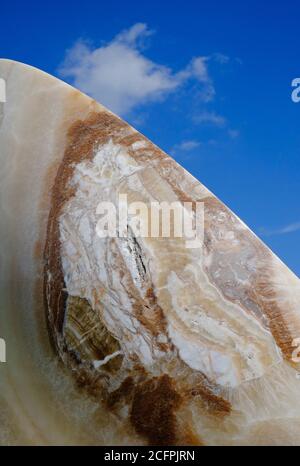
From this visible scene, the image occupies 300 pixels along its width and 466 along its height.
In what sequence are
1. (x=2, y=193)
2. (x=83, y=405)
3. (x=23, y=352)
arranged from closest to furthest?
(x=83, y=405) < (x=23, y=352) < (x=2, y=193)

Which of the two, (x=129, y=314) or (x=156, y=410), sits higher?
(x=129, y=314)

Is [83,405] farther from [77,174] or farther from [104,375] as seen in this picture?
[77,174]
